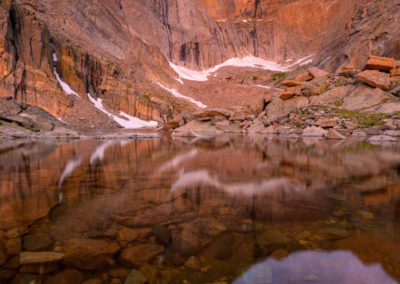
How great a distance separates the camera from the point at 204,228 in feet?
5.77

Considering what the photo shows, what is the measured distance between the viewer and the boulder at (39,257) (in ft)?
4.36

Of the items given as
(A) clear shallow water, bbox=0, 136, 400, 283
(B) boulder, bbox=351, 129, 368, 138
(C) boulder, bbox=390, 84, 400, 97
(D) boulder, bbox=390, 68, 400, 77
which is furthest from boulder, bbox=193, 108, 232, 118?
(A) clear shallow water, bbox=0, 136, 400, 283

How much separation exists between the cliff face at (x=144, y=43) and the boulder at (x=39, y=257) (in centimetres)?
2986

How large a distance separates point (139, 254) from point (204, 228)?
1.70 feet

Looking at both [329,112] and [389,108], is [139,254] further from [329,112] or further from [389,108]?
[389,108]

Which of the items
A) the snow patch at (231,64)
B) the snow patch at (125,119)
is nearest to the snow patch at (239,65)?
the snow patch at (231,64)

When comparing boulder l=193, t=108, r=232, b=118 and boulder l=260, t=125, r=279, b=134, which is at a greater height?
boulder l=193, t=108, r=232, b=118

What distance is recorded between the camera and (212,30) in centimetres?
8325

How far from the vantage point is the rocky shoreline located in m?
12.7

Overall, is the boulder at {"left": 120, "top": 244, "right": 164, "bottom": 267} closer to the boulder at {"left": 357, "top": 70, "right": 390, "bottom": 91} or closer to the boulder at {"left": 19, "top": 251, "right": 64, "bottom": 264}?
the boulder at {"left": 19, "top": 251, "right": 64, "bottom": 264}

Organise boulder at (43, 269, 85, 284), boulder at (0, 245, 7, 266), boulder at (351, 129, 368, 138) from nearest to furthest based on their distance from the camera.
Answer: boulder at (43, 269, 85, 284) → boulder at (0, 245, 7, 266) → boulder at (351, 129, 368, 138)

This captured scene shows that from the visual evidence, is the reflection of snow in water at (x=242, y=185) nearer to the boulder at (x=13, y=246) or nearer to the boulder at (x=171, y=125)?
the boulder at (x=13, y=246)

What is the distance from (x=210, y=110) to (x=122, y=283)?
17346 millimetres

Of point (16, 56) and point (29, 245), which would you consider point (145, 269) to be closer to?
point (29, 245)
